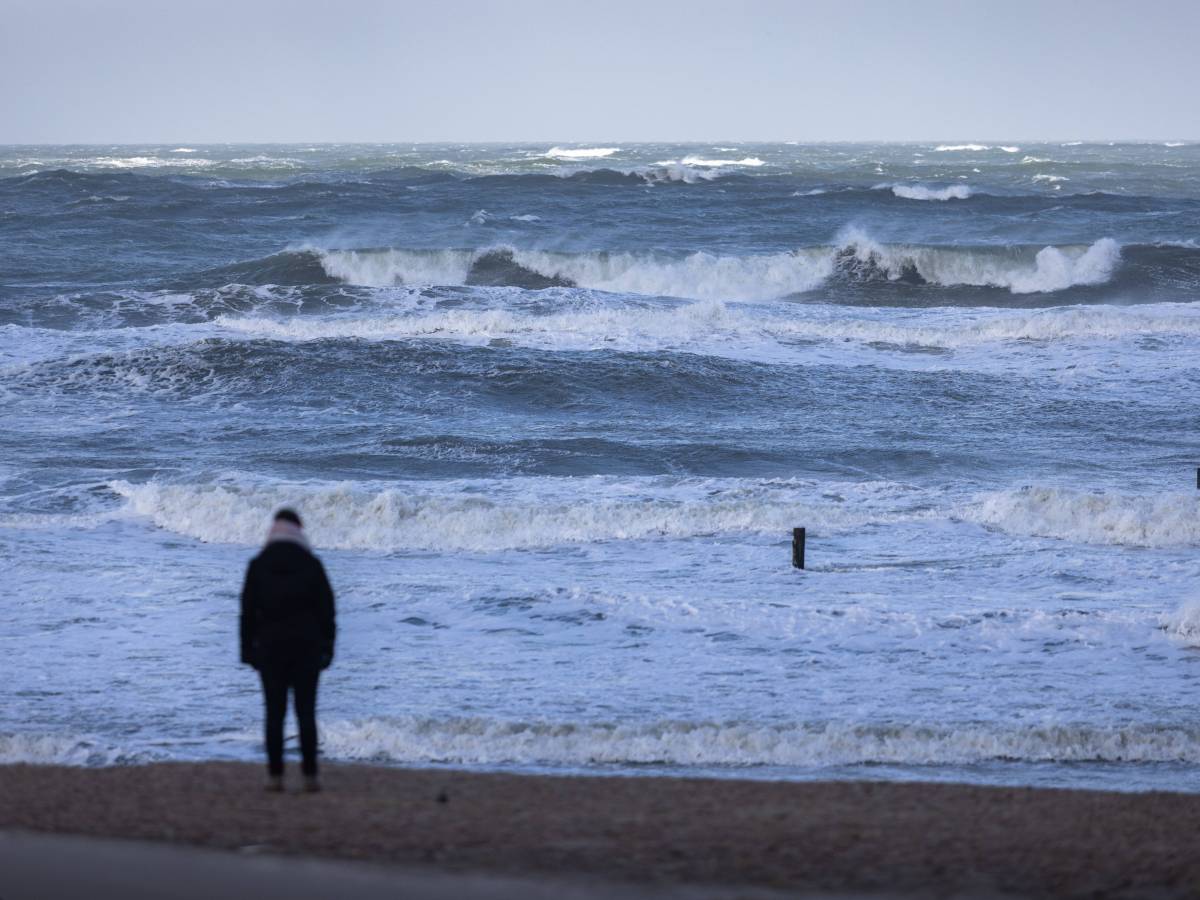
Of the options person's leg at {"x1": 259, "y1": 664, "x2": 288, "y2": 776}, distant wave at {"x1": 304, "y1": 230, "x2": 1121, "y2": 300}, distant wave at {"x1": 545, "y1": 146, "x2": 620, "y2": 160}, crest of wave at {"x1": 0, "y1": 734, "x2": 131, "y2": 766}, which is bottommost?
crest of wave at {"x1": 0, "y1": 734, "x2": 131, "y2": 766}

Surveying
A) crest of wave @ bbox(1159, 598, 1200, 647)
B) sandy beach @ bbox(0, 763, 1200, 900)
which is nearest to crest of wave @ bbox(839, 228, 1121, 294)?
crest of wave @ bbox(1159, 598, 1200, 647)

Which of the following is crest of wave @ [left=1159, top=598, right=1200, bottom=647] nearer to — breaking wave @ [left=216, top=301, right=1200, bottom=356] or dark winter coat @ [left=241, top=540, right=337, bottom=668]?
dark winter coat @ [left=241, top=540, right=337, bottom=668]

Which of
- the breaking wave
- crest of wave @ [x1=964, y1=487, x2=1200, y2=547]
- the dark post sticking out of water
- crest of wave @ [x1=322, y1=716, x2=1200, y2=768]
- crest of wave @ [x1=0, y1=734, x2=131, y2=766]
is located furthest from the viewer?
the breaking wave

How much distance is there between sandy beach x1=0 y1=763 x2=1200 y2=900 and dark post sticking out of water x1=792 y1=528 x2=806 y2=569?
16.5ft

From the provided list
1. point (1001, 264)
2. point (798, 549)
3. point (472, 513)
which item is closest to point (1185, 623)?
point (798, 549)

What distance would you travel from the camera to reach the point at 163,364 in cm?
2266

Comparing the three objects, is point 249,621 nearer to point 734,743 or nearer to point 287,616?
point 287,616

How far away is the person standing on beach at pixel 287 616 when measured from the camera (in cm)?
622

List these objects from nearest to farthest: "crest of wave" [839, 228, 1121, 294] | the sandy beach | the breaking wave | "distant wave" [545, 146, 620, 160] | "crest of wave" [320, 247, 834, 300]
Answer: the sandy beach → the breaking wave → "crest of wave" [320, 247, 834, 300] → "crest of wave" [839, 228, 1121, 294] → "distant wave" [545, 146, 620, 160]

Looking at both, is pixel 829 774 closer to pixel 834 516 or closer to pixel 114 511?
pixel 834 516

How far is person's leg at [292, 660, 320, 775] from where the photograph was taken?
6.34 metres

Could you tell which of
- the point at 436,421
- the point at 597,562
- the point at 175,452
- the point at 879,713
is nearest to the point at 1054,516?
the point at 597,562

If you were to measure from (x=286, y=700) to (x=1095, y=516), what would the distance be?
9800mm

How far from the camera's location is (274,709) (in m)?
6.45
